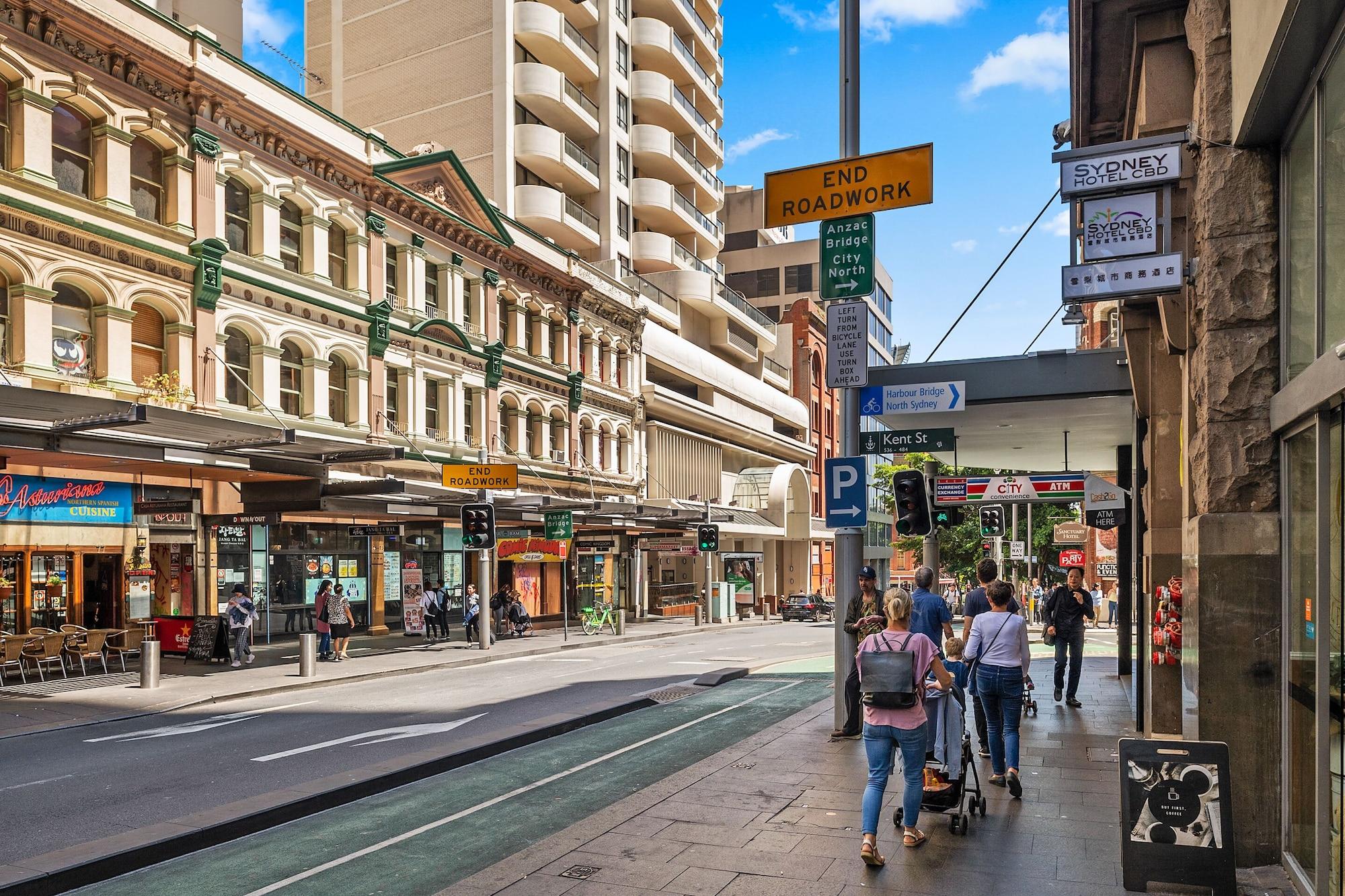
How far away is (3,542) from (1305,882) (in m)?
21.2

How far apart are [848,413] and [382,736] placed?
682 centimetres

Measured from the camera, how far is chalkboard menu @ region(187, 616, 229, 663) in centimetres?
2200

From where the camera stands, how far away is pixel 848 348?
1147cm

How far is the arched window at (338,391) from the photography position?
28.8 metres

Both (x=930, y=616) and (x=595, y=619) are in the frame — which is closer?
(x=930, y=616)

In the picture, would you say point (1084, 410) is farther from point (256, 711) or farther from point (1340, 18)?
point (256, 711)

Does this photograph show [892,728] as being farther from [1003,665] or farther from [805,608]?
[805,608]

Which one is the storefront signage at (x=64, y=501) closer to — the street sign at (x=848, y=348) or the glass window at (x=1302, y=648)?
the street sign at (x=848, y=348)

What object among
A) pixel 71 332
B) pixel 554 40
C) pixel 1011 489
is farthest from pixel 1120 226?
pixel 554 40

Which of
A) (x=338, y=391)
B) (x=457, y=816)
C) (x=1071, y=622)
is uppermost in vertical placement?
(x=338, y=391)

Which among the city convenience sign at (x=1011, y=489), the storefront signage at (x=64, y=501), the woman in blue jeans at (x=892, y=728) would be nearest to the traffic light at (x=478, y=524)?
the storefront signage at (x=64, y=501)

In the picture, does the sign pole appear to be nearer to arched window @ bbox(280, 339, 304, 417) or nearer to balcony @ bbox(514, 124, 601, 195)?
arched window @ bbox(280, 339, 304, 417)

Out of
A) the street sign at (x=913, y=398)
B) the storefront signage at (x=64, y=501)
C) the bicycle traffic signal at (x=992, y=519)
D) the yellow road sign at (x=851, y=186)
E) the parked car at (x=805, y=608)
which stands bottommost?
the parked car at (x=805, y=608)

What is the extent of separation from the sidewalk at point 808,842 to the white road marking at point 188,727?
758 cm
